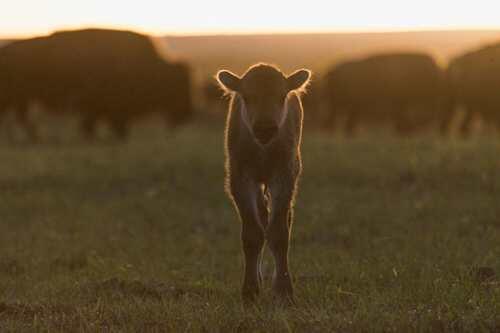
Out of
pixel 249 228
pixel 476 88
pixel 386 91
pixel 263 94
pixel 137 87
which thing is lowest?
pixel 386 91

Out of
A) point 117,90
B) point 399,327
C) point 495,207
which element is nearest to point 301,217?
point 495,207

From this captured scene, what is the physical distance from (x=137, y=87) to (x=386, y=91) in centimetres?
710

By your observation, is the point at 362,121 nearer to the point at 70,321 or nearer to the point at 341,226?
the point at 341,226

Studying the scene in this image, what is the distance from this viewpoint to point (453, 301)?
6.14 m

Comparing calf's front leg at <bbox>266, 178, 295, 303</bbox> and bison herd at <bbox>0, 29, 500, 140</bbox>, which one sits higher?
calf's front leg at <bbox>266, 178, 295, 303</bbox>

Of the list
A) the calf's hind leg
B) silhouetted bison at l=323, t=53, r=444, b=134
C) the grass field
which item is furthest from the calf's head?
silhouetted bison at l=323, t=53, r=444, b=134

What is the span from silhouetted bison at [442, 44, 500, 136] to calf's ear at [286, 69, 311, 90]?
675 inches

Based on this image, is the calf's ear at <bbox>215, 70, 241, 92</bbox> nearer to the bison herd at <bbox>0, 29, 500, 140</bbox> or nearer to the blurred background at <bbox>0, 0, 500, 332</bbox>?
the blurred background at <bbox>0, 0, 500, 332</bbox>

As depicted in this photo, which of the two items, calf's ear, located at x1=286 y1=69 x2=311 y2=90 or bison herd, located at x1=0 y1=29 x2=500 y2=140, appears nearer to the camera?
calf's ear, located at x1=286 y1=69 x2=311 y2=90

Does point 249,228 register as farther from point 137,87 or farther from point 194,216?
point 137,87

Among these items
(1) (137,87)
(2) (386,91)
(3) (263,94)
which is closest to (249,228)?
(3) (263,94)

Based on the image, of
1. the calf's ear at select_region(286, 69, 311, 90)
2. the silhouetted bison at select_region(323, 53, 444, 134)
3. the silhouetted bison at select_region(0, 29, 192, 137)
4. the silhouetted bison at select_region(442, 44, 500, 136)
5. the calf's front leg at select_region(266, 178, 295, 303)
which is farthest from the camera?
the silhouetted bison at select_region(323, 53, 444, 134)

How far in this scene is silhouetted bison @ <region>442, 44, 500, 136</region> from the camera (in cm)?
2416

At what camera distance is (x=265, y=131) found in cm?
614
